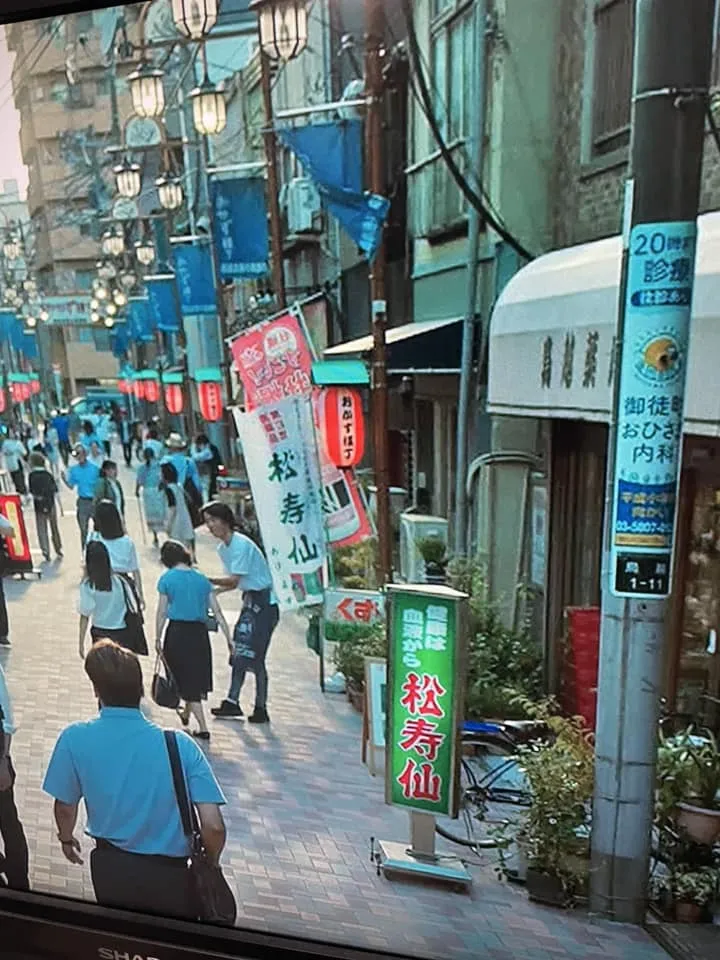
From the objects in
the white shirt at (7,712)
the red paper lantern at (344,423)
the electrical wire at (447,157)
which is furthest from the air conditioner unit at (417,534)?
the white shirt at (7,712)

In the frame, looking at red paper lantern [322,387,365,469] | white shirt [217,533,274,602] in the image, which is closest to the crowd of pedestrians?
white shirt [217,533,274,602]

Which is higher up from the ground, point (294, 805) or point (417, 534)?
point (417, 534)

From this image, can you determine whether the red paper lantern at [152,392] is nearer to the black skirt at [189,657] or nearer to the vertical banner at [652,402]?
the black skirt at [189,657]

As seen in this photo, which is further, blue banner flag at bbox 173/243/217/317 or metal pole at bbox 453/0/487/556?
Answer: blue banner flag at bbox 173/243/217/317

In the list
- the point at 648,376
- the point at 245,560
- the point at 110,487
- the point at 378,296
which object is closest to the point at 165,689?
the point at 245,560

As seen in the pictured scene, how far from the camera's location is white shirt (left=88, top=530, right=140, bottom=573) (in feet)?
5.05

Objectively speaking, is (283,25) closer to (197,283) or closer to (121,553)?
(197,283)

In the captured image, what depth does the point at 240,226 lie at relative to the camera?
1457 mm

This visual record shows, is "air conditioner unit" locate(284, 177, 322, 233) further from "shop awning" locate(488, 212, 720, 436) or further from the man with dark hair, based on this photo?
the man with dark hair

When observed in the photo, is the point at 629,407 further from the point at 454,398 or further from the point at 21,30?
the point at 21,30

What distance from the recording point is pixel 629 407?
116 centimetres

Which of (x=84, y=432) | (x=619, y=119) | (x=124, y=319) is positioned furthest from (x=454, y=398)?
(x=84, y=432)

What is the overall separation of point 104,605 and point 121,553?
0.39 ft

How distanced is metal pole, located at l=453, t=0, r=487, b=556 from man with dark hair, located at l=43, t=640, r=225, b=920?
2.48 feet
